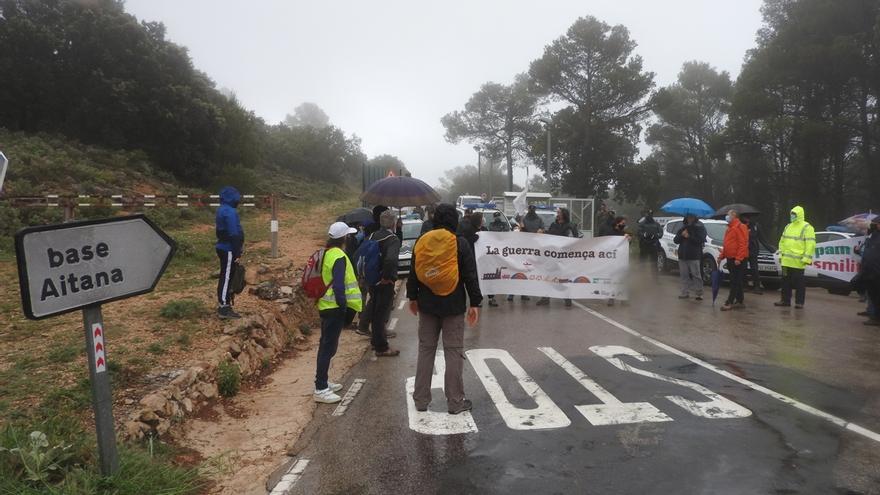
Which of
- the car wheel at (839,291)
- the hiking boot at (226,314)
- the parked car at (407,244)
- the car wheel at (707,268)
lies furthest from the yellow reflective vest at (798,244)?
the hiking boot at (226,314)

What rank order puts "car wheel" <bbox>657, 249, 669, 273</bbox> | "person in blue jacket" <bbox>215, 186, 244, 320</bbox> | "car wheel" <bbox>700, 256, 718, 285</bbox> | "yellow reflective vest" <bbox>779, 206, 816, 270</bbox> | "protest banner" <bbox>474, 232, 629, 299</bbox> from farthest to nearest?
1. "car wheel" <bbox>657, 249, 669, 273</bbox>
2. "car wheel" <bbox>700, 256, 718, 285</bbox>
3. "protest banner" <bbox>474, 232, 629, 299</bbox>
4. "yellow reflective vest" <bbox>779, 206, 816, 270</bbox>
5. "person in blue jacket" <bbox>215, 186, 244, 320</bbox>

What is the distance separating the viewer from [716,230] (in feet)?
49.0

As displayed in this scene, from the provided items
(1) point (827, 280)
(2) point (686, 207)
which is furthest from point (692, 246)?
(1) point (827, 280)

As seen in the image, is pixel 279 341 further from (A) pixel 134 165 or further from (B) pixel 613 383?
(A) pixel 134 165

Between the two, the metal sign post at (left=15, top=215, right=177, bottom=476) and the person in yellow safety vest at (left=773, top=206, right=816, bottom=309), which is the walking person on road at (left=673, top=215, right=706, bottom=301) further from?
the metal sign post at (left=15, top=215, right=177, bottom=476)

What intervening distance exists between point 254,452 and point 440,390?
198cm

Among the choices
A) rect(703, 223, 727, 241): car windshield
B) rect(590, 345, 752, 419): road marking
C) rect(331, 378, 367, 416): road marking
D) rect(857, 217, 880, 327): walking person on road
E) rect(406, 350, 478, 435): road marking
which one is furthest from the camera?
rect(703, 223, 727, 241): car windshield

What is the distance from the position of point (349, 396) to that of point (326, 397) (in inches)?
10.2

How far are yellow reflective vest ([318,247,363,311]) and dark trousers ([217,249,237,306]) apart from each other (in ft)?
8.69

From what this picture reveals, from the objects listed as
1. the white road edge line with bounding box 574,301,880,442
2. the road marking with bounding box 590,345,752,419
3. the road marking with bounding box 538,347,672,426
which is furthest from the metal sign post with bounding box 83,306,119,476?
the white road edge line with bounding box 574,301,880,442

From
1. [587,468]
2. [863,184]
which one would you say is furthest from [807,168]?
[587,468]

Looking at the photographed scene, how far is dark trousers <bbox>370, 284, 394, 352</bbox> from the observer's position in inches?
294

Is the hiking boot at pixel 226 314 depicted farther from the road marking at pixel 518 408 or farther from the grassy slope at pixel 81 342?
the road marking at pixel 518 408

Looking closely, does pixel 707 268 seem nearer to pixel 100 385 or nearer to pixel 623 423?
pixel 623 423
